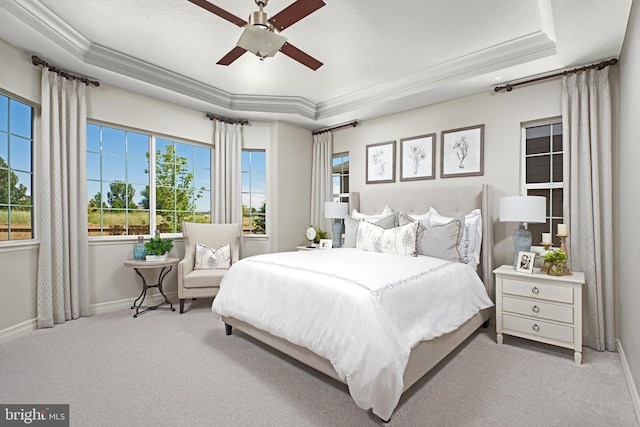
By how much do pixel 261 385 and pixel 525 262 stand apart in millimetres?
2514

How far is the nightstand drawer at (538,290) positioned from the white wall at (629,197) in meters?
0.36

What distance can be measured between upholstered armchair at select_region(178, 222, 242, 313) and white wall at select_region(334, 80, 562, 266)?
2.52 meters

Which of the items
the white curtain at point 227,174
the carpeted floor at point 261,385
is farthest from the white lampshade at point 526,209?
the white curtain at point 227,174

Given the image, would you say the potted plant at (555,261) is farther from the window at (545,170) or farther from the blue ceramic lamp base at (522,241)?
the window at (545,170)

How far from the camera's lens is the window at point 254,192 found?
16.9 feet

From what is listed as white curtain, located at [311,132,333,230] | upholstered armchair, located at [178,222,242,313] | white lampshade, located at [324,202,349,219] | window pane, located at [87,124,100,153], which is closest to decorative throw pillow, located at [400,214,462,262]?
white lampshade, located at [324,202,349,219]

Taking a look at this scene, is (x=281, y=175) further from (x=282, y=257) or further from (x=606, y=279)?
(x=606, y=279)

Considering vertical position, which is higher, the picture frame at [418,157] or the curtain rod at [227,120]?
the curtain rod at [227,120]

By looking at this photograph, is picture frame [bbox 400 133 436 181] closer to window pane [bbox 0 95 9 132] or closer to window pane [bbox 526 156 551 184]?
window pane [bbox 526 156 551 184]

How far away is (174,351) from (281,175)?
A: 3028 mm

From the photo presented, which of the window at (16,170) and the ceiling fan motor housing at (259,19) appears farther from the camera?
the window at (16,170)

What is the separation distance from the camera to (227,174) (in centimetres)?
479

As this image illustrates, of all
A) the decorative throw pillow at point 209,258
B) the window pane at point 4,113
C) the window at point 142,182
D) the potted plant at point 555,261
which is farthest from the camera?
the decorative throw pillow at point 209,258

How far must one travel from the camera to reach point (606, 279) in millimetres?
2779
